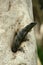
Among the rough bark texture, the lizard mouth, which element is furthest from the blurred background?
the lizard mouth

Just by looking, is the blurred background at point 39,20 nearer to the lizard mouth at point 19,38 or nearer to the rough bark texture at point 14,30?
the rough bark texture at point 14,30

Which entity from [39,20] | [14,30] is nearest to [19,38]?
[14,30]

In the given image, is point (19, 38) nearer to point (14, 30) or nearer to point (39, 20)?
point (14, 30)

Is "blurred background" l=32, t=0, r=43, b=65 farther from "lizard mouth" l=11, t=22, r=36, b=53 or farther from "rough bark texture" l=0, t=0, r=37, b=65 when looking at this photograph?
"lizard mouth" l=11, t=22, r=36, b=53

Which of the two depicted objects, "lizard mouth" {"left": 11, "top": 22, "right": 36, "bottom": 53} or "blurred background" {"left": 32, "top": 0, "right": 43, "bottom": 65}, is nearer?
"lizard mouth" {"left": 11, "top": 22, "right": 36, "bottom": 53}

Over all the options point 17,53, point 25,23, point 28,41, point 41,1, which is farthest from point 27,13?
point 41,1

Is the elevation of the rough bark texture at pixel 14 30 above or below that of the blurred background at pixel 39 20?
above

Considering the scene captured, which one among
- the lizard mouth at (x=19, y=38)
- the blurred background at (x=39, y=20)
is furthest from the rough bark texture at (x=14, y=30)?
the blurred background at (x=39, y=20)

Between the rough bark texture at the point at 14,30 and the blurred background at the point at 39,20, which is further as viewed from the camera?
the blurred background at the point at 39,20
